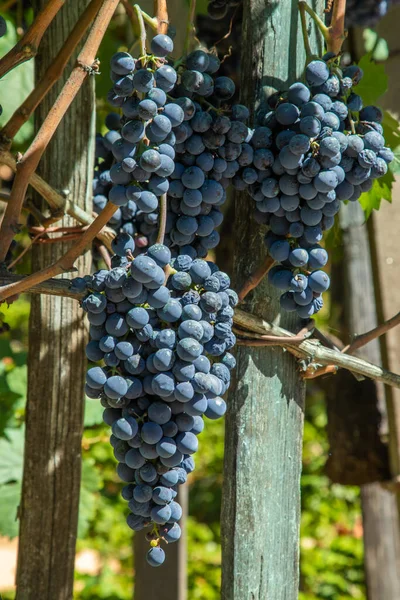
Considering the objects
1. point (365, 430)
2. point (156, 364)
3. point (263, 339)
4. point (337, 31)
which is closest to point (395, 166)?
point (337, 31)

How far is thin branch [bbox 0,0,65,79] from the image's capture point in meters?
0.95

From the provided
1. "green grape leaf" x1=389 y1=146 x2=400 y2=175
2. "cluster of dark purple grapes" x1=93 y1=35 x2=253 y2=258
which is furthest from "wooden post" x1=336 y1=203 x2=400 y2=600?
"cluster of dark purple grapes" x1=93 y1=35 x2=253 y2=258

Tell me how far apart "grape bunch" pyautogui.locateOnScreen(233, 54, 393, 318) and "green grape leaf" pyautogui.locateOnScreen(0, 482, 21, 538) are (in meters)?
0.99

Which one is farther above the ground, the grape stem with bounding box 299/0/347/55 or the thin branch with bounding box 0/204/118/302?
the grape stem with bounding box 299/0/347/55

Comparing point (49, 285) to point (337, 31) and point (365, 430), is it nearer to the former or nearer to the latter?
point (337, 31)

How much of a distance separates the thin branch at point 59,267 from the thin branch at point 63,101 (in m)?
0.10

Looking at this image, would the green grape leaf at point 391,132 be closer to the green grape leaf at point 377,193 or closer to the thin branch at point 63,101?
the green grape leaf at point 377,193

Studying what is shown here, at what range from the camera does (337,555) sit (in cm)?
381

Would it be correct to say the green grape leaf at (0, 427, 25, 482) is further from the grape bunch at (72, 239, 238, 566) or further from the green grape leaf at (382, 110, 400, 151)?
the green grape leaf at (382, 110, 400, 151)

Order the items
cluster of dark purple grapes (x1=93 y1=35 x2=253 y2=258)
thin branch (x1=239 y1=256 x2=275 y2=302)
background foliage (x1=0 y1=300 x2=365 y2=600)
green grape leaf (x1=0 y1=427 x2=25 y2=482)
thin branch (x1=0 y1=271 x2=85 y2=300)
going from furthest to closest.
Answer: background foliage (x1=0 y1=300 x2=365 y2=600)
green grape leaf (x1=0 y1=427 x2=25 y2=482)
thin branch (x1=239 y1=256 x2=275 y2=302)
thin branch (x1=0 y1=271 x2=85 y2=300)
cluster of dark purple grapes (x1=93 y1=35 x2=253 y2=258)

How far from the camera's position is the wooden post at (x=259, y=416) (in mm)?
1080

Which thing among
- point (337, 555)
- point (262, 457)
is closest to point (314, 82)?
point (262, 457)

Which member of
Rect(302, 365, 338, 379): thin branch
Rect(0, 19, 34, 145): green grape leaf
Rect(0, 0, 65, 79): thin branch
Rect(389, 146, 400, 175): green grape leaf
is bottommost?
Rect(302, 365, 338, 379): thin branch

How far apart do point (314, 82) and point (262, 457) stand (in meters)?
0.55
